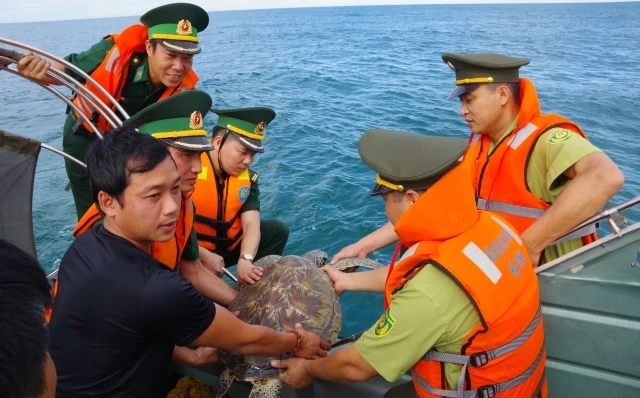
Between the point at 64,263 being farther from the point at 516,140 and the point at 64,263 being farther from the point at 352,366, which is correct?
the point at 516,140

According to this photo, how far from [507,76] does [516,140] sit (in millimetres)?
364

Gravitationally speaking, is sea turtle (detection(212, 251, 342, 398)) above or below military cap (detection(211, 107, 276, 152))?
below

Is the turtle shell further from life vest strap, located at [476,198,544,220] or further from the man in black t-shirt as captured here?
life vest strap, located at [476,198,544,220]

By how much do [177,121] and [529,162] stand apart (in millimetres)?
1938

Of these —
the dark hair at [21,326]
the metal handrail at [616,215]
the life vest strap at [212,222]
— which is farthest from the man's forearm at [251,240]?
the dark hair at [21,326]

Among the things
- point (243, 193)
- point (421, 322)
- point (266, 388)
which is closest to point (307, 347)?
point (266, 388)

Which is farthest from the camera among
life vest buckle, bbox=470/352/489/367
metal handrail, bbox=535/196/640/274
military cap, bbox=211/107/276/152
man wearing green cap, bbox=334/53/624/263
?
military cap, bbox=211/107/276/152

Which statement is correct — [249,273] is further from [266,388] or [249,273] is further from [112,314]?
[112,314]

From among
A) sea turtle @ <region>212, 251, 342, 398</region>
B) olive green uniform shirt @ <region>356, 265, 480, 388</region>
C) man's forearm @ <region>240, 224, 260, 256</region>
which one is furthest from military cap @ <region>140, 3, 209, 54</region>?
olive green uniform shirt @ <region>356, 265, 480, 388</region>

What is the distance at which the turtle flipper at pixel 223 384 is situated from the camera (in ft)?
8.00

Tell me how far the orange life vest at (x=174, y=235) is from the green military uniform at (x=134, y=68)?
4.11 ft

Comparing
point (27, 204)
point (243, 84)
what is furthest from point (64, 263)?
point (243, 84)

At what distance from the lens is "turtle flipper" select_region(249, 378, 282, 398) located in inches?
92.9

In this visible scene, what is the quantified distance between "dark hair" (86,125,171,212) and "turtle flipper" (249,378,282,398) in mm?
1235
